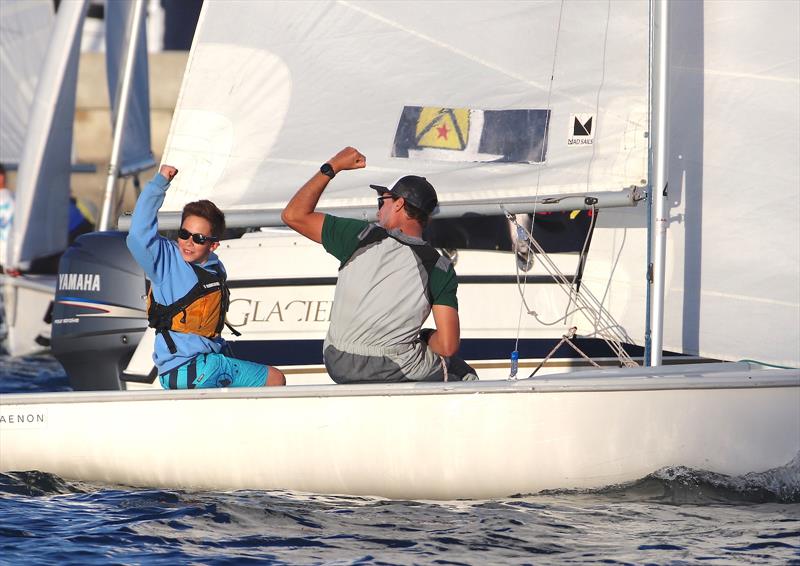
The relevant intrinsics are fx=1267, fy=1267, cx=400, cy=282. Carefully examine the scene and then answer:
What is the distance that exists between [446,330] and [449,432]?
1.39 feet

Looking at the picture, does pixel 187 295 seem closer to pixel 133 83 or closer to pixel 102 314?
pixel 102 314

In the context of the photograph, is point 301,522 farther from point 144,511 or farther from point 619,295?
point 619,295

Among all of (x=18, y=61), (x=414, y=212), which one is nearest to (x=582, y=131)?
(x=414, y=212)

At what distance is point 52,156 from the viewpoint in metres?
11.2

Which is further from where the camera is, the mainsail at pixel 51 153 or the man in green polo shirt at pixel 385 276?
the mainsail at pixel 51 153

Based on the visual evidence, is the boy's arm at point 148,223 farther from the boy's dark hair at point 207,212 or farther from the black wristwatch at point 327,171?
the black wristwatch at point 327,171

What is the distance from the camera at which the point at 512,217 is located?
20.1 ft

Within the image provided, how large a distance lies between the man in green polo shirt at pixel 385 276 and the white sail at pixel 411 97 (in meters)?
1.03

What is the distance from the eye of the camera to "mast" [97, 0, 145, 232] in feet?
36.0

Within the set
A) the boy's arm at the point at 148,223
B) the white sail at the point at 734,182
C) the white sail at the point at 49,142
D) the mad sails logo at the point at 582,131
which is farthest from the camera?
the white sail at the point at 49,142

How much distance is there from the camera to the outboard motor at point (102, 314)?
7684 millimetres

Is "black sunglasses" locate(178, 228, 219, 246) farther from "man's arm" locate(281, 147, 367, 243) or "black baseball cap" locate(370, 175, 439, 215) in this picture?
"black baseball cap" locate(370, 175, 439, 215)

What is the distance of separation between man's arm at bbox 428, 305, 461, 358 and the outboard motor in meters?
3.15

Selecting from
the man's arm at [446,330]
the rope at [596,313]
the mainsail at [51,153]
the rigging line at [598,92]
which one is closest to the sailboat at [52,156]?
the mainsail at [51,153]
